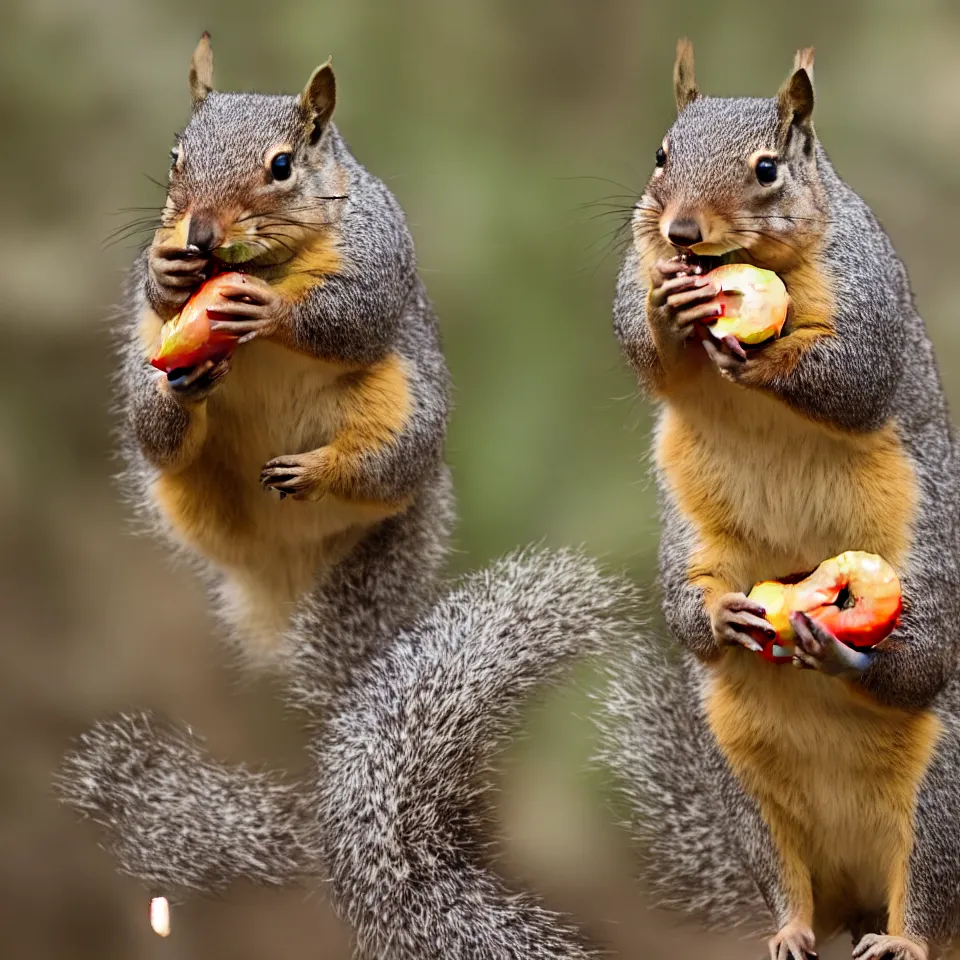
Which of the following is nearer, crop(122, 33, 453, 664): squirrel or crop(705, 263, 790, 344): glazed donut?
crop(705, 263, 790, 344): glazed donut

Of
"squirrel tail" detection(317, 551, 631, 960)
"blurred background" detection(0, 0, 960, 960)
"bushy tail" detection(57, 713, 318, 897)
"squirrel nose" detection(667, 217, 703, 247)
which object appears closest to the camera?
"squirrel nose" detection(667, 217, 703, 247)

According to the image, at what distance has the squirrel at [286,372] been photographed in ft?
5.35

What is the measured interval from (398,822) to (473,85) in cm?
132

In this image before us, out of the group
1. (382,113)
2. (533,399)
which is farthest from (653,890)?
(382,113)

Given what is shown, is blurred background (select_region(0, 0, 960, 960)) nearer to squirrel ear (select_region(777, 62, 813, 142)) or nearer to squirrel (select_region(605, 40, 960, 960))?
squirrel (select_region(605, 40, 960, 960))

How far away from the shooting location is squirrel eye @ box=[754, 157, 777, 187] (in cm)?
147

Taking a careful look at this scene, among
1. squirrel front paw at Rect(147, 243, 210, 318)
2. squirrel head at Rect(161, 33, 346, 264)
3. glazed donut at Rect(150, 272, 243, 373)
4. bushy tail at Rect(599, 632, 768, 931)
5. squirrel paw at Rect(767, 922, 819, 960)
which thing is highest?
squirrel head at Rect(161, 33, 346, 264)

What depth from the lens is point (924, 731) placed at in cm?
165

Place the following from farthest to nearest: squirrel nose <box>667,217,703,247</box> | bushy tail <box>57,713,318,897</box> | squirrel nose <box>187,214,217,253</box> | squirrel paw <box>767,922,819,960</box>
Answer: bushy tail <box>57,713,318,897</box> → squirrel paw <box>767,922,819,960</box> → squirrel nose <box>187,214,217,253</box> → squirrel nose <box>667,217,703,247</box>

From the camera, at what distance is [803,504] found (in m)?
1.61

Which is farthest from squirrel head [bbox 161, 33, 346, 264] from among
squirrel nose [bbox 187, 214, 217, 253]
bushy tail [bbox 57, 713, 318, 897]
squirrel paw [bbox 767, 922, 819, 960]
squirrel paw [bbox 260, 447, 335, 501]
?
squirrel paw [bbox 767, 922, 819, 960]

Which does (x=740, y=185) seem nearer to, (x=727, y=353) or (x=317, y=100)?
(x=727, y=353)

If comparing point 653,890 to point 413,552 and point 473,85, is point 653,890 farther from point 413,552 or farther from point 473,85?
point 473,85

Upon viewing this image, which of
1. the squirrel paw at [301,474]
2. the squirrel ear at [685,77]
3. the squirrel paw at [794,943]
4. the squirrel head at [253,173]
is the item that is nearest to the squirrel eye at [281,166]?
the squirrel head at [253,173]
